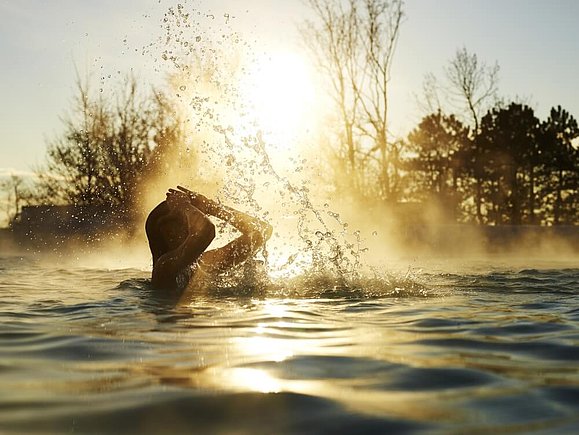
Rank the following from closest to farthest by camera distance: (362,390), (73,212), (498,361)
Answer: (362,390)
(498,361)
(73,212)

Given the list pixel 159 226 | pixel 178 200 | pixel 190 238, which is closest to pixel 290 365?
pixel 190 238

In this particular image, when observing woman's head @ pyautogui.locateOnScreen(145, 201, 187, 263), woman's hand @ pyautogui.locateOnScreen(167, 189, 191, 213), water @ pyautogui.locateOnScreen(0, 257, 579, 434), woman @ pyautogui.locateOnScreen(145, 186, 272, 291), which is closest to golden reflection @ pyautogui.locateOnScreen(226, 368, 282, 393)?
water @ pyautogui.locateOnScreen(0, 257, 579, 434)

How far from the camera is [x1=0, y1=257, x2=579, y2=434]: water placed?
1.93m

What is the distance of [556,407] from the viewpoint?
6.75 ft

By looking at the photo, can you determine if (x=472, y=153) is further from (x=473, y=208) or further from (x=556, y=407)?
(x=556, y=407)

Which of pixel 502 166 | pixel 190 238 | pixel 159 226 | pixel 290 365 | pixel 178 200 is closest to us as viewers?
pixel 290 365

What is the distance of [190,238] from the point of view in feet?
18.3

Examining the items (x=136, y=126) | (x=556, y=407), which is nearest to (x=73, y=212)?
(x=136, y=126)

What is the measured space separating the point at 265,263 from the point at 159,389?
4202mm

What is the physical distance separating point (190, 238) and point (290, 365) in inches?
118

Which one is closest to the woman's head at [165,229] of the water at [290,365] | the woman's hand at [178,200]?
the woman's hand at [178,200]

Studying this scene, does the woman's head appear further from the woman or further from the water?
the water

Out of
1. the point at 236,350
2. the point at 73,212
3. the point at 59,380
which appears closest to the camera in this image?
the point at 59,380

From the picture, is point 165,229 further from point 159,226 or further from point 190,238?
point 190,238
